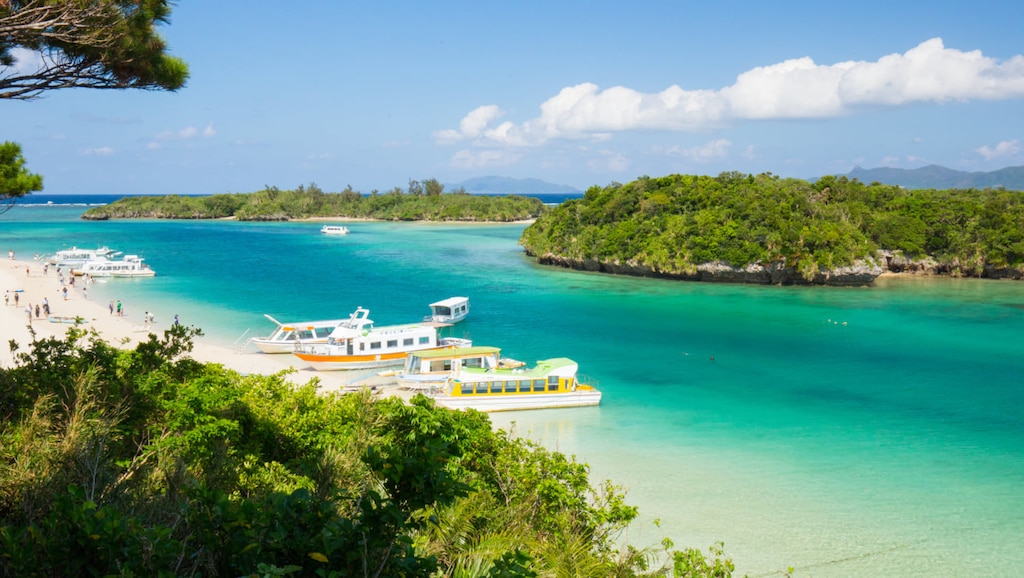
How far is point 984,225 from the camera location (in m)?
59.9

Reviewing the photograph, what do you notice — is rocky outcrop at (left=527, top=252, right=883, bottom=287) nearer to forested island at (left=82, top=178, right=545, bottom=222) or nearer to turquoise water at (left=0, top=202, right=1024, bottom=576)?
turquoise water at (left=0, top=202, right=1024, bottom=576)

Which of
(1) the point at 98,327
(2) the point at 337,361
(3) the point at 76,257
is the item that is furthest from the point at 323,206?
(2) the point at 337,361

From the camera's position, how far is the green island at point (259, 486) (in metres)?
4.46

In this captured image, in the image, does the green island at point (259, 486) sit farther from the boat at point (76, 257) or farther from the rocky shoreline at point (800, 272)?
→ the boat at point (76, 257)

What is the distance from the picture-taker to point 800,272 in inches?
2096

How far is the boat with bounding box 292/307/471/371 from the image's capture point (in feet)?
88.9

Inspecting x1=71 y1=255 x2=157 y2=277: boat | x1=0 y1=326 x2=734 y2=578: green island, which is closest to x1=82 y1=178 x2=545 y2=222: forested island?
x1=71 y1=255 x2=157 y2=277: boat

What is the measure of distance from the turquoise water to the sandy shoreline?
2.50 m

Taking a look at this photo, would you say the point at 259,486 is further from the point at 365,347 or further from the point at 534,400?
the point at 365,347

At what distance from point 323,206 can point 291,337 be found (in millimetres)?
133923

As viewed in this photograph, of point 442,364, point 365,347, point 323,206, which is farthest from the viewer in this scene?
point 323,206

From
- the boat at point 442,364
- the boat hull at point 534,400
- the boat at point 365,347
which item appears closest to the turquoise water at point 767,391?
the boat hull at point 534,400

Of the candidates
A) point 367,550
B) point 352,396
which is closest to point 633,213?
point 352,396

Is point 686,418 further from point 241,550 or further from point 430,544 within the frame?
point 241,550
